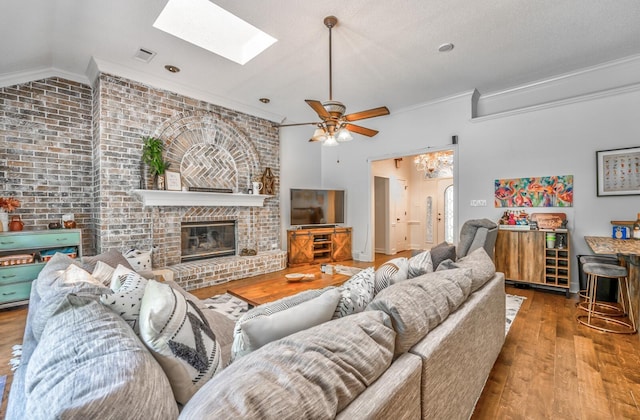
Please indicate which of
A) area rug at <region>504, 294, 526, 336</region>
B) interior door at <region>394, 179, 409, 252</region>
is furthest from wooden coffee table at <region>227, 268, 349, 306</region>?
interior door at <region>394, 179, 409, 252</region>

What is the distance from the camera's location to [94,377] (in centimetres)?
63

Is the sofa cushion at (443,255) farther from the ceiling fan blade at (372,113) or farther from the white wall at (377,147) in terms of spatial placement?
the white wall at (377,147)

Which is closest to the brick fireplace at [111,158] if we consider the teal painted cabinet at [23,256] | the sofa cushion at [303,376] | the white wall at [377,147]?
the teal painted cabinet at [23,256]

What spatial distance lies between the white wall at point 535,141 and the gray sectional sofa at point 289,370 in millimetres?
3661

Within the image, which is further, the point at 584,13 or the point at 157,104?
the point at 157,104

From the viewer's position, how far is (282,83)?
418 centimetres

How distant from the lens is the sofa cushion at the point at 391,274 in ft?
5.00

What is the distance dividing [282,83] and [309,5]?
66.6 inches

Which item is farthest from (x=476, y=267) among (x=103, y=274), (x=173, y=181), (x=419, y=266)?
(x=173, y=181)

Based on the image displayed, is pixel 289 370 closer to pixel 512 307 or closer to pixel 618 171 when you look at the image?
pixel 512 307

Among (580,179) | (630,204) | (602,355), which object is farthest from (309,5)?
(630,204)

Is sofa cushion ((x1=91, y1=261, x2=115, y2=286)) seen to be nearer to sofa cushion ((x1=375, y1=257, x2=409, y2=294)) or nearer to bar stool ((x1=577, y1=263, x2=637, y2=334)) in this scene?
sofa cushion ((x1=375, y1=257, x2=409, y2=294))

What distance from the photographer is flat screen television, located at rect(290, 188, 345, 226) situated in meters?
5.56

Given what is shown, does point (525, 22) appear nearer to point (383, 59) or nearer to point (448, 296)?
point (383, 59)
